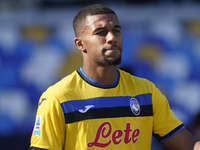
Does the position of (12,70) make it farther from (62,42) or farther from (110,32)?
(110,32)

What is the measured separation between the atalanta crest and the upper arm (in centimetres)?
31

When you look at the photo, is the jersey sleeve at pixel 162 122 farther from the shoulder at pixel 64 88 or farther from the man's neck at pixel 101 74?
the shoulder at pixel 64 88

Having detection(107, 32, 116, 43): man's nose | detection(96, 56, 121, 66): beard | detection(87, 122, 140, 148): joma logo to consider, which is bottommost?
detection(87, 122, 140, 148): joma logo

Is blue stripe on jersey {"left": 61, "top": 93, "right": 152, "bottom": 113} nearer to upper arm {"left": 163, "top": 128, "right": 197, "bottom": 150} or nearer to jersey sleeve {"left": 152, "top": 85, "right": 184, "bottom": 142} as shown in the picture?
jersey sleeve {"left": 152, "top": 85, "right": 184, "bottom": 142}

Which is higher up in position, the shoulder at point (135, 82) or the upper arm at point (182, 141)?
the shoulder at point (135, 82)

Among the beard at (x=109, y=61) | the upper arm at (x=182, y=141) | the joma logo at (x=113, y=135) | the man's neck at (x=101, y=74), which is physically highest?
the beard at (x=109, y=61)

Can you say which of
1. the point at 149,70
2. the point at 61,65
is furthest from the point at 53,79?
the point at 149,70

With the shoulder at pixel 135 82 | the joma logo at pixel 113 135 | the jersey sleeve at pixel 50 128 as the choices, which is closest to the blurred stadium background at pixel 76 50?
the shoulder at pixel 135 82

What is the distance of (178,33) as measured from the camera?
15.1 feet

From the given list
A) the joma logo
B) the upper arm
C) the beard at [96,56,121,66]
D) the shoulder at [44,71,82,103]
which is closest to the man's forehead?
the beard at [96,56,121,66]

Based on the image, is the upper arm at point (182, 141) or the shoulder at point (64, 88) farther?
the upper arm at point (182, 141)

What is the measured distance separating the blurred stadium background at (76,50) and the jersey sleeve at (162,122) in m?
2.61

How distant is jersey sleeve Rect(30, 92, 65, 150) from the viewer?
62.7 inches

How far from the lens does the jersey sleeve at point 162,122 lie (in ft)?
6.17
